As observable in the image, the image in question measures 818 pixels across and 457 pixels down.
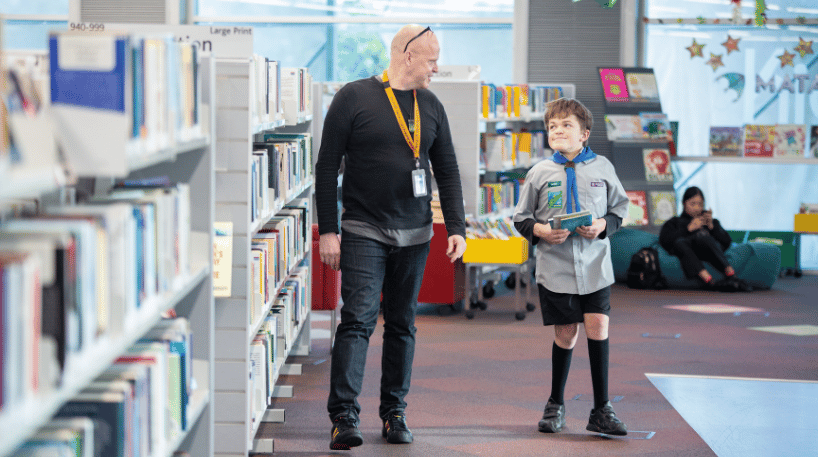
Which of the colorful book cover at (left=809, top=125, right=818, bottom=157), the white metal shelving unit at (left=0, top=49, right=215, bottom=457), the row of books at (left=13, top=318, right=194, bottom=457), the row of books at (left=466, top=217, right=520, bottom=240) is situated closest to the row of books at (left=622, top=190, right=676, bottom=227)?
the colorful book cover at (left=809, top=125, right=818, bottom=157)

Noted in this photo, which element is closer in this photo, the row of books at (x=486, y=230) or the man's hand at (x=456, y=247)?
the man's hand at (x=456, y=247)

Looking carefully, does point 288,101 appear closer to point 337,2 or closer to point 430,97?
point 430,97

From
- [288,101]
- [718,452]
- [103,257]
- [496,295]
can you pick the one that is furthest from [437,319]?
[103,257]

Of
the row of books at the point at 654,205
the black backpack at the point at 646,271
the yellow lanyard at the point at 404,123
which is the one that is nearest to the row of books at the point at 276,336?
the yellow lanyard at the point at 404,123

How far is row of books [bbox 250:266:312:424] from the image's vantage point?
3.39 metres

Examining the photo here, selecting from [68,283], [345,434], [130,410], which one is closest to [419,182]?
[345,434]

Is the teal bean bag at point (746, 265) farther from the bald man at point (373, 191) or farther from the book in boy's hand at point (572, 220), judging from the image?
the bald man at point (373, 191)

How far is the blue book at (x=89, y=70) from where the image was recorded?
59.9 inches

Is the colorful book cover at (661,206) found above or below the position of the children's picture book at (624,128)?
below

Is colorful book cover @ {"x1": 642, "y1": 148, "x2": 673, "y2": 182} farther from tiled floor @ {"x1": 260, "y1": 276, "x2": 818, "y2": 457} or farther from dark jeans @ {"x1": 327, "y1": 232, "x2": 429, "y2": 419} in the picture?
dark jeans @ {"x1": 327, "y1": 232, "x2": 429, "y2": 419}

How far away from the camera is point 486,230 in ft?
20.3

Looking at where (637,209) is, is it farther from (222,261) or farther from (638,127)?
(222,261)

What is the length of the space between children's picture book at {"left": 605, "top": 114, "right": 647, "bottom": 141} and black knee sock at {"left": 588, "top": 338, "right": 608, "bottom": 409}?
538 cm

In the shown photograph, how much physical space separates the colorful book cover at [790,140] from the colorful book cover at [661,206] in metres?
1.16
